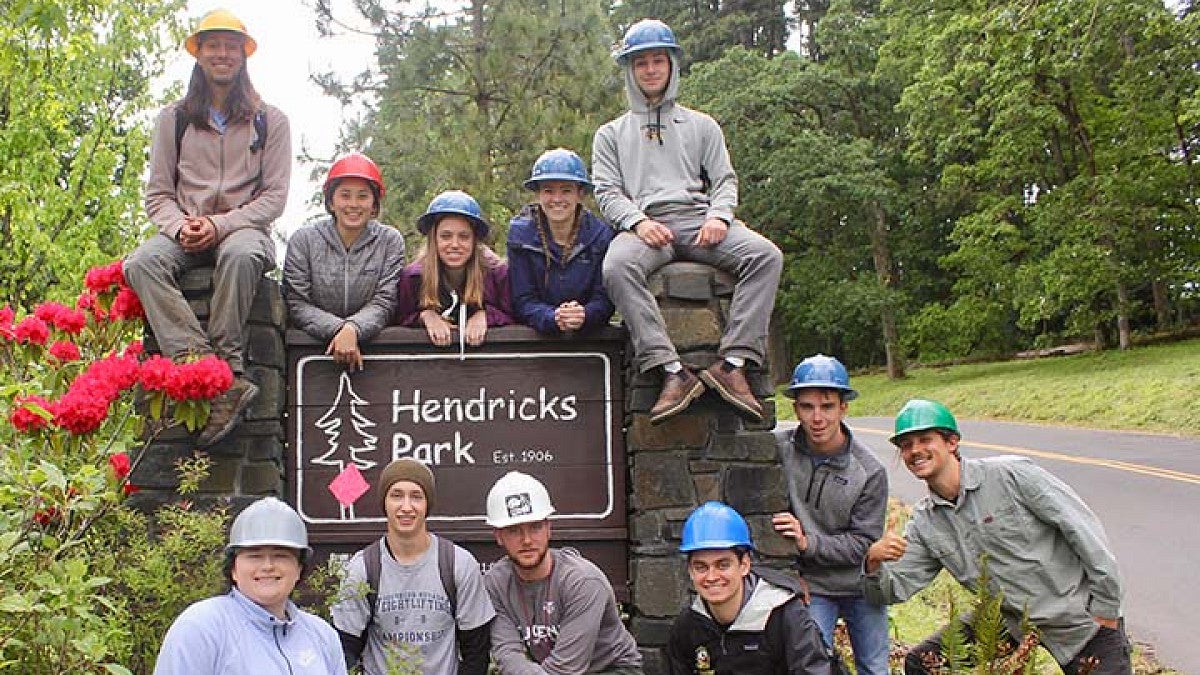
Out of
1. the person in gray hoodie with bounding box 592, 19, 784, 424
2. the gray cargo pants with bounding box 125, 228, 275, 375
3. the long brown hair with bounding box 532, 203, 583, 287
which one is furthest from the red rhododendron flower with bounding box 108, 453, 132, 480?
the person in gray hoodie with bounding box 592, 19, 784, 424

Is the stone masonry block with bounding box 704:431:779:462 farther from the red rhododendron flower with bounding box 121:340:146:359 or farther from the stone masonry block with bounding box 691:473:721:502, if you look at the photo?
the red rhododendron flower with bounding box 121:340:146:359

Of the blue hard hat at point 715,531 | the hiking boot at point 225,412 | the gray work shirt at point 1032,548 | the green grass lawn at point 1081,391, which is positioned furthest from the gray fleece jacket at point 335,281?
the green grass lawn at point 1081,391

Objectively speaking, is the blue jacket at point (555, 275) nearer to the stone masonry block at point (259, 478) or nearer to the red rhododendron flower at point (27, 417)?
the stone masonry block at point (259, 478)

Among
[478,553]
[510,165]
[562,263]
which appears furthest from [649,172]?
[510,165]

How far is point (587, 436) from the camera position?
5.50 metres

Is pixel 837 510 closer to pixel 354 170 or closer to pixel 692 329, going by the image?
pixel 692 329

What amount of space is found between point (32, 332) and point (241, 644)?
2.21 meters

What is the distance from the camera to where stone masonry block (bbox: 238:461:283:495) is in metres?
5.09

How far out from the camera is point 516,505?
4.32 m

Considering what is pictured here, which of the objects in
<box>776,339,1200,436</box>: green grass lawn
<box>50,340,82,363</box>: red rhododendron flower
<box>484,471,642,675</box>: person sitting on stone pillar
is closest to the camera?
<box>484,471,642,675</box>: person sitting on stone pillar

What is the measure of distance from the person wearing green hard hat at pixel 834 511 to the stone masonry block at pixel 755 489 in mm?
59

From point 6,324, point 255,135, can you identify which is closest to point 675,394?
point 255,135

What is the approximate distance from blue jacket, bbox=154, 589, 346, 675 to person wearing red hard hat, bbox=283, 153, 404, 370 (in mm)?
2083

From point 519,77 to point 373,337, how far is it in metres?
8.75
